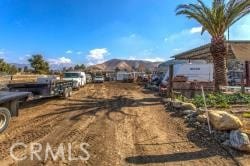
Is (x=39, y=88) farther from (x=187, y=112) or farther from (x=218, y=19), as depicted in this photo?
(x=218, y=19)

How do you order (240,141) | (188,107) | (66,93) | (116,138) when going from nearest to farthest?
(240,141) → (116,138) → (188,107) → (66,93)

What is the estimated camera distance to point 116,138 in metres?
8.20

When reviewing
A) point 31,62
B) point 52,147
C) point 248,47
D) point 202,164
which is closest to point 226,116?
point 202,164

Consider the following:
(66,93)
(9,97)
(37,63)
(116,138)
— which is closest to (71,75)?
(66,93)

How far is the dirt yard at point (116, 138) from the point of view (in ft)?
21.1

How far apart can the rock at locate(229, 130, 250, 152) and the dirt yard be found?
1.14 ft

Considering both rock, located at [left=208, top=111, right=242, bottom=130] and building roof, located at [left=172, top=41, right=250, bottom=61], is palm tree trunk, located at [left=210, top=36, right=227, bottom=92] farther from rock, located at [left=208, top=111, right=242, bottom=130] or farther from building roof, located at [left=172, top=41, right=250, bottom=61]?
rock, located at [left=208, top=111, right=242, bottom=130]

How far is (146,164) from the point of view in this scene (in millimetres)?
6164

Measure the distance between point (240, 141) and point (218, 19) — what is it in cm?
1423

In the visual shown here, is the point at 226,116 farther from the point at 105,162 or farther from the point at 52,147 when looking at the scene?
the point at 52,147

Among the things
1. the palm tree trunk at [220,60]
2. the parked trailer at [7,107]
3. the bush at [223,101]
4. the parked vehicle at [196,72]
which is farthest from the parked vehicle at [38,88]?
the palm tree trunk at [220,60]

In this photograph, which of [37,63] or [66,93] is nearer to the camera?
[66,93]

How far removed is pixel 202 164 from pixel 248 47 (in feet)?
101

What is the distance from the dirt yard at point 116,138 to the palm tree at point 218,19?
30.9 ft
